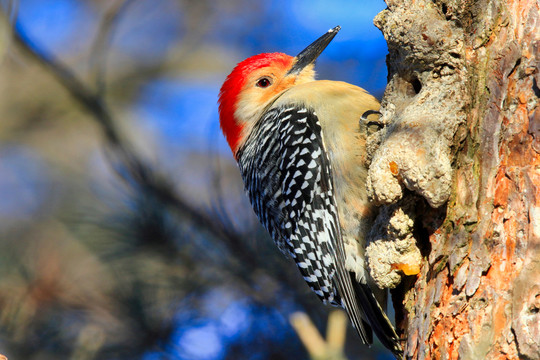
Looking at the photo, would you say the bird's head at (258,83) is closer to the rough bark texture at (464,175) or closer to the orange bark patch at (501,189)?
the rough bark texture at (464,175)

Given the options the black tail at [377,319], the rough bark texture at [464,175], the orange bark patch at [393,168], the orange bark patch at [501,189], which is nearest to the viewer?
the rough bark texture at [464,175]

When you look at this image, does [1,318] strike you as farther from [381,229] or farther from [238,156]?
[381,229]

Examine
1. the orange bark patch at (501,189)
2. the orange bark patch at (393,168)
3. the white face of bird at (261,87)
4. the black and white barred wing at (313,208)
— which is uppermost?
the white face of bird at (261,87)

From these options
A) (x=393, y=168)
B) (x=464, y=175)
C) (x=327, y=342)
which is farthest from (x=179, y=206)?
(x=464, y=175)

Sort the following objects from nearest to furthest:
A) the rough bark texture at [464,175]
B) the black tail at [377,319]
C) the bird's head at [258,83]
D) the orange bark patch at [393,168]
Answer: the rough bark texture at [464,175] < the orange bark patch at [393,168] < the black tail at [377,319] < the bird's head at [258,83]

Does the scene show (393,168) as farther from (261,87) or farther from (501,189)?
(261,87)

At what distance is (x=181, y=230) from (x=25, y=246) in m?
3.55

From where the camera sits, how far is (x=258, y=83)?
4.64 meters

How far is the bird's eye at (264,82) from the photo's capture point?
463 centimetres

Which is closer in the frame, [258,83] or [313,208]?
[313,208]

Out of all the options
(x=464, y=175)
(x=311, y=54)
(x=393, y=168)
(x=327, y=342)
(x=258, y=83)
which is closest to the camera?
(x=464, y=175)

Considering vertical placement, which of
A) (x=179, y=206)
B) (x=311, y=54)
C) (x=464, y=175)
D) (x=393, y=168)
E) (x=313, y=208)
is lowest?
(x=464, y=175)

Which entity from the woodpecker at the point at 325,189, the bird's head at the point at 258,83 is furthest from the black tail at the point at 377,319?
the bird's head at the point at 258,83

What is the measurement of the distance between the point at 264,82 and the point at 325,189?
1.44 m
